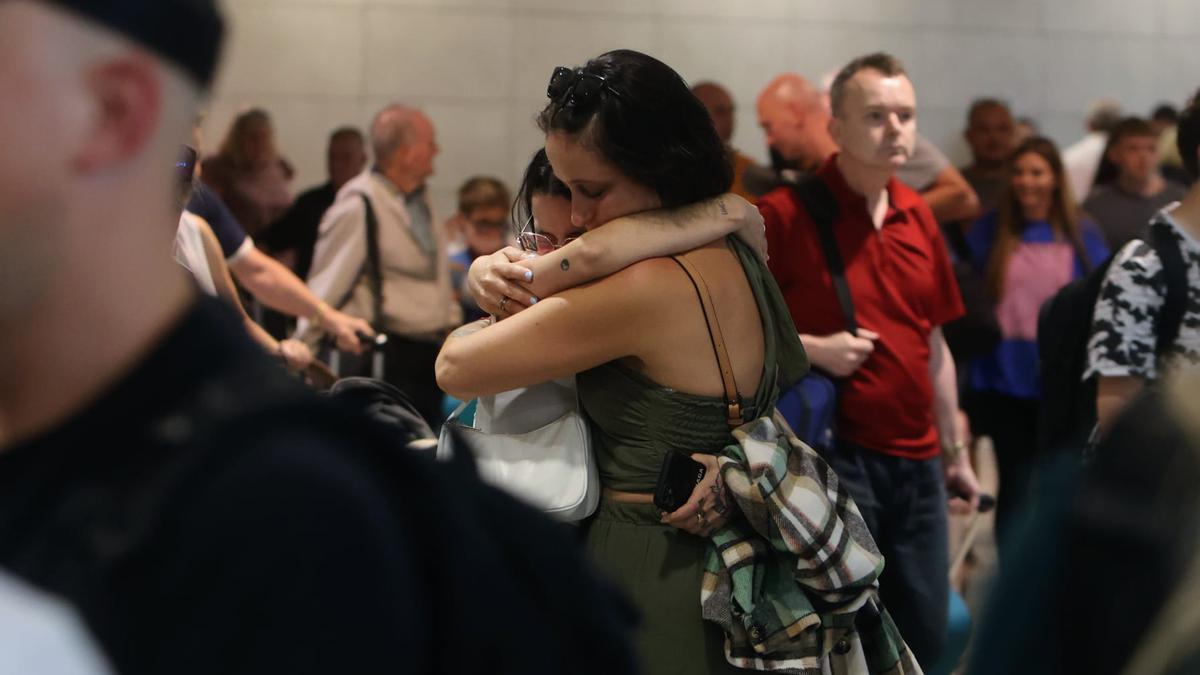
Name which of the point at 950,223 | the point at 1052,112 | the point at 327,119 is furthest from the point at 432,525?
the point at 1052,112

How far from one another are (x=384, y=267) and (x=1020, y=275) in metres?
2.41

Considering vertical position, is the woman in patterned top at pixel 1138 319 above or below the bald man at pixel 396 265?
above

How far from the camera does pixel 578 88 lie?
242 centimetres

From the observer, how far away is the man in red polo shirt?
3586mm

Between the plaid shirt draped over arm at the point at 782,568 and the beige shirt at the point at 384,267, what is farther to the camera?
the beige shirt at the point at 384,267

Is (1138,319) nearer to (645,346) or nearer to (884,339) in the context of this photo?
(884,339)

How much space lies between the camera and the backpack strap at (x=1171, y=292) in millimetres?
2891

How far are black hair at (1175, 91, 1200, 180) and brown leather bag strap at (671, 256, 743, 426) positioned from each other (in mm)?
1264

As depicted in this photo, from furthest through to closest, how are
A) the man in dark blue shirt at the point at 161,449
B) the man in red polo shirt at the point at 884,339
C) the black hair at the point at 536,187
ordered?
the man in red polo shirt at the point at 884,339
the black hair at the point at 536,187
the man in dark blue shirt at the point at 161,449

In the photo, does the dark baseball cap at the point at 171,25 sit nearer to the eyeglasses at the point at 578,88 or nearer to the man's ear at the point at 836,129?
the eyeglasses at the point at 578,88

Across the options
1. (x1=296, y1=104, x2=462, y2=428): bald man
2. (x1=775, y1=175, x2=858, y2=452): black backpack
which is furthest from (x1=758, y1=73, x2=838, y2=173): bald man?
(x1=296, y1=104, x2=462, y2=428): bald man

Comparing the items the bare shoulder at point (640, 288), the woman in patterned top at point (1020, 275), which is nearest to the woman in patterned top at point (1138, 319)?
the bare shoulder at point (640, 288)

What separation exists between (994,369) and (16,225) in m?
4.69

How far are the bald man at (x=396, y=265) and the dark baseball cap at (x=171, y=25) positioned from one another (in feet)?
15.7
